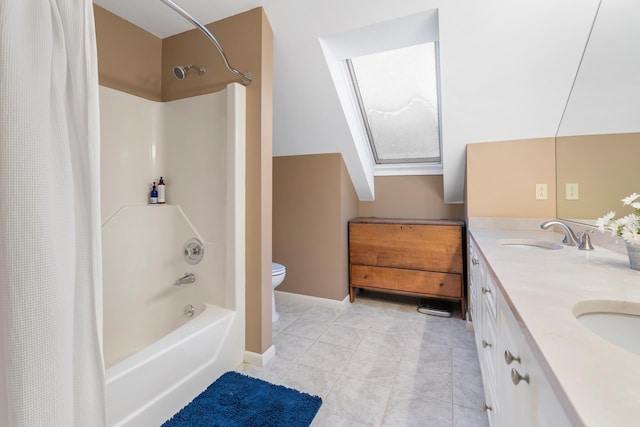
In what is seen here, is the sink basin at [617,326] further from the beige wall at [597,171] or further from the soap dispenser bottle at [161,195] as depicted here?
the soap dispenser bottle at [161,195]

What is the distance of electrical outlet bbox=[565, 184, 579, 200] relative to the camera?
1.64m

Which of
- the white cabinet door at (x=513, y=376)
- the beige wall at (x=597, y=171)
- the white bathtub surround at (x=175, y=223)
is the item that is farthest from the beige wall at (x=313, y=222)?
the white cabinet door at (x=513, y=376)

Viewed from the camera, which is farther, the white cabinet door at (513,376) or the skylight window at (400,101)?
the skylight window at (400,101)

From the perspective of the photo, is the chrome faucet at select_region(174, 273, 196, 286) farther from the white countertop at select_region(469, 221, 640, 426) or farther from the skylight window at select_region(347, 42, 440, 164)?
the skylight window at select_region(347, 42, 440, 164)

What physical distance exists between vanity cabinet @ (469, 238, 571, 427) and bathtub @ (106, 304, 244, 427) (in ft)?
4.28

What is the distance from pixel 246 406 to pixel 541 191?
2.39 m

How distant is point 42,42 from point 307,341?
202 centimetres

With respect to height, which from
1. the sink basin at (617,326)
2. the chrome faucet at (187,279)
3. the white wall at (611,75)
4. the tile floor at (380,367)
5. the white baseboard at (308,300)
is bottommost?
the tile floor at (380,367)

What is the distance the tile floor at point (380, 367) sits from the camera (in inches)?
52.8

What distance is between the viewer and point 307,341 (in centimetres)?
203

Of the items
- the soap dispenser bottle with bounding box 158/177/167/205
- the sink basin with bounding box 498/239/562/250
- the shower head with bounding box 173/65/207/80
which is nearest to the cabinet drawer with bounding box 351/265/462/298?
the sink basin with bounding box 498/239/562/250

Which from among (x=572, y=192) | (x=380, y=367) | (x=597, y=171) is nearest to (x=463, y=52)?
(x=597, y=171)

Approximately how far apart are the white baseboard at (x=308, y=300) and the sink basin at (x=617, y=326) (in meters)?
2.13

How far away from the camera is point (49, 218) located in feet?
2.15
